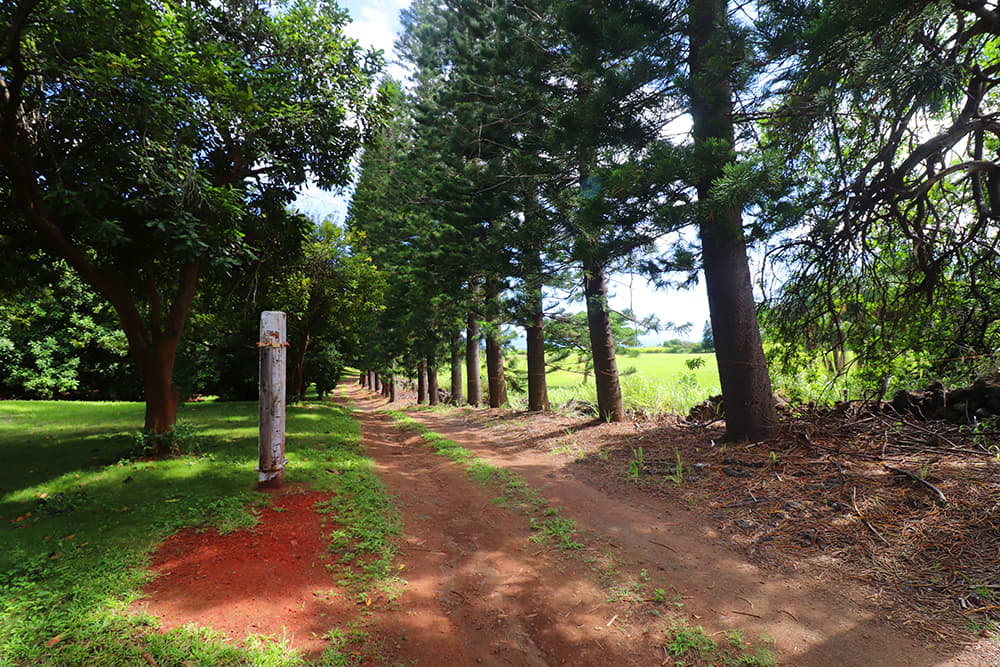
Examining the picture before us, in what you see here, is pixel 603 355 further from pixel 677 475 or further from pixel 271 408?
pixel 271 408

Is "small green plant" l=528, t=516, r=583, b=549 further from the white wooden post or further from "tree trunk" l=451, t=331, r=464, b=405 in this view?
"tree trunk" l=451, t=331, r=464, b=405

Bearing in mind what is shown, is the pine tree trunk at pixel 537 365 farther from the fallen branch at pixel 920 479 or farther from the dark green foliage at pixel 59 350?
the dark green foliage at pixel 59 350

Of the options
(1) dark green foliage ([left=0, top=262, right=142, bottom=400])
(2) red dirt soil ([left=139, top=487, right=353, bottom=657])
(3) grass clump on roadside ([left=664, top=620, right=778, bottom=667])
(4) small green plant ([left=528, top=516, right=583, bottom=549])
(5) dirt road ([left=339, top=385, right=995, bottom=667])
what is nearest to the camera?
(3) grass clump on roadside ([left=664, top=620, right=778, bottom=667])

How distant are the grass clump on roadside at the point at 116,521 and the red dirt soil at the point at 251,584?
128 millimetres

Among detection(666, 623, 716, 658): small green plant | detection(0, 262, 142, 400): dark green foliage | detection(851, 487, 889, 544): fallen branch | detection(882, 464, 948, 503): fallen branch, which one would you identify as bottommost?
detection(666, 623, 716, 658): small green plant

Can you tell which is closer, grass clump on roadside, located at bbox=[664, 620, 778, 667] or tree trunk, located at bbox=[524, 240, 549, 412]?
grass clump on roadside, located at bbox=[664, 620, 778, 667]

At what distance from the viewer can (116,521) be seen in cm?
382

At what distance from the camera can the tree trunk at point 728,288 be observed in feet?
16.2

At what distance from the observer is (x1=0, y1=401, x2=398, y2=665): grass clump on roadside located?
221 cm

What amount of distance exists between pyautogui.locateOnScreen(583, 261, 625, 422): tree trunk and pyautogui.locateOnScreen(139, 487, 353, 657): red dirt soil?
6233mm

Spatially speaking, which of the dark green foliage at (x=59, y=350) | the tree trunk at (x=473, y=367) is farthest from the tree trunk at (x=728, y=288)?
the dark green foliage at (x=59, y=350)

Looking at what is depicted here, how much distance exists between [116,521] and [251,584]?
202 centimetres

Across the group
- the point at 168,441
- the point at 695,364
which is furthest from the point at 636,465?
the point at 168,441

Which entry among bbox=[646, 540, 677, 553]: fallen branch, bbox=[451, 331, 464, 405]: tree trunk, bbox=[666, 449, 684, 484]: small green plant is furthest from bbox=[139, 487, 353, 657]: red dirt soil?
bbox=[451, 331, 464, 405]: tree trunk
